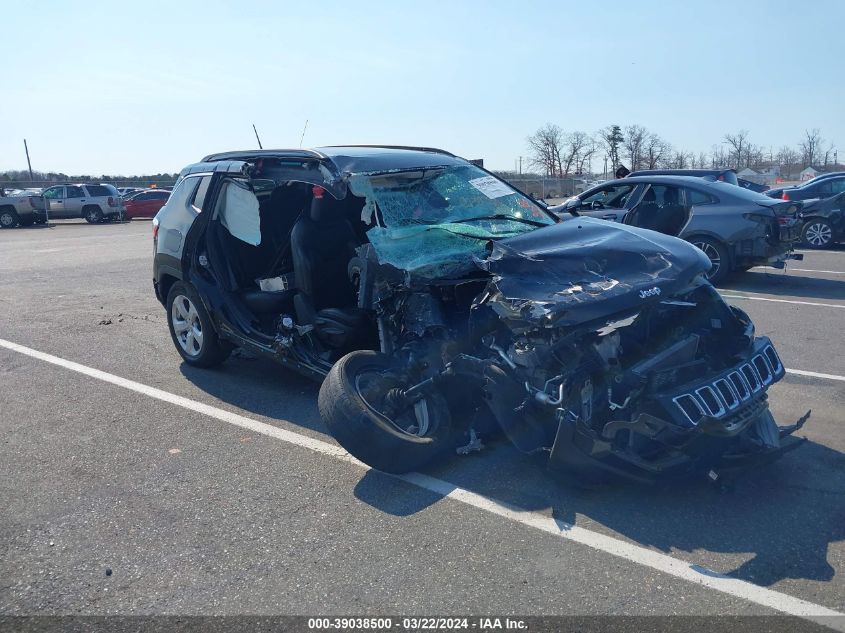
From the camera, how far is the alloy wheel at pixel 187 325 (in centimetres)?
673

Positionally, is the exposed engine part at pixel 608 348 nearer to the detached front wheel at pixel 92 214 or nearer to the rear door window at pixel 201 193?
the rear door window at pixel 201 193

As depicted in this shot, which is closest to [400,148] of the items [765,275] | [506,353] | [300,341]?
[300,341]

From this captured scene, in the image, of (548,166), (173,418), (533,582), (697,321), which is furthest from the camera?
(548,166)

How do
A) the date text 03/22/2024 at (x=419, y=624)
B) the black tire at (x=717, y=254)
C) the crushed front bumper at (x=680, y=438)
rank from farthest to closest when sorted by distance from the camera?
1. the black tire at (x=717, y=254)
2. the crushed front bumper at (x=680, y=438)
3. the date text 03/22/2024 at (x=419, y=624)

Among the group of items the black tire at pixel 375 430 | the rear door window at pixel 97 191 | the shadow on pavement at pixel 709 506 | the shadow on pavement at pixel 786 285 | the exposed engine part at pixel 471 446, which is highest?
the rear door window at pixel 97 191

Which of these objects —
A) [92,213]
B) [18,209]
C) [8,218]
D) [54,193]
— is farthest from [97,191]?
[8,218]

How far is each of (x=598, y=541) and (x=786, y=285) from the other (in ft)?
28.9

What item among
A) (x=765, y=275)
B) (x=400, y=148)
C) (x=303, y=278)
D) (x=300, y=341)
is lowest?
(x=765, y=275)

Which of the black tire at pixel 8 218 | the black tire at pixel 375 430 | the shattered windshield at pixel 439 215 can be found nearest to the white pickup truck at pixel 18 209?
the black tire at pixel 8 218

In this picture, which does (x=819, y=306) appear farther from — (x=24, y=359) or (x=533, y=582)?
(x=24, y=359)

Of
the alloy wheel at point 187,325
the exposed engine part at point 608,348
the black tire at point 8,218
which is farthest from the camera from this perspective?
the black tire at point 8,218

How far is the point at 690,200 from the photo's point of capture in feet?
37.2

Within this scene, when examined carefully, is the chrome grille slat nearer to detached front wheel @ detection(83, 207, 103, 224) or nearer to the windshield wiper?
the windshield wiper

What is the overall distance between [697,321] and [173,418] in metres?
3.78
